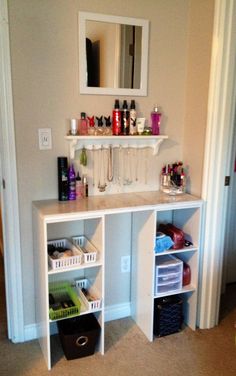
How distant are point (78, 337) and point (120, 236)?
0.72m

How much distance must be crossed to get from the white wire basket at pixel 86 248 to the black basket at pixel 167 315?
1.96 ft

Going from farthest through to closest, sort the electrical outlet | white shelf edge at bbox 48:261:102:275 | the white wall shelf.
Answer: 1. the electrical outlet
2. the white wall shelf
3. white shelf edge at bbox 48:261:102:275

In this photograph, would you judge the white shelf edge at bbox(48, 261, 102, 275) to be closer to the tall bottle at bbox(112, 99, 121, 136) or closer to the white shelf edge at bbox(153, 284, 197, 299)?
the white shelf edge at bbox(153, 284, 197, 299)

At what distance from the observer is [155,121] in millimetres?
2301

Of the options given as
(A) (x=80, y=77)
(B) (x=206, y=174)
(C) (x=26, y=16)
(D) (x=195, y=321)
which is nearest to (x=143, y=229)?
(B) (x=206, y=174)

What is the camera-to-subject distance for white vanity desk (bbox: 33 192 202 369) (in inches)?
75.5

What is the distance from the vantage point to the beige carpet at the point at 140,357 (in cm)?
196

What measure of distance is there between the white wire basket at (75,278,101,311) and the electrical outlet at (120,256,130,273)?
292 mm

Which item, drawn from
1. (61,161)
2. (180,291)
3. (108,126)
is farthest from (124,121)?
(180,291)

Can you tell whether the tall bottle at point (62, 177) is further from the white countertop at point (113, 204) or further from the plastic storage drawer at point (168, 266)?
the plastic storage drawer at point (168, 266)

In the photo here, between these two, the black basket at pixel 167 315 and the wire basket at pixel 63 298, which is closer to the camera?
the wire basket at pixel 63 298

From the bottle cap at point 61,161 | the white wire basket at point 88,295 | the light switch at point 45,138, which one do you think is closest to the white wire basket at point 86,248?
the white wire basket at point 88,295

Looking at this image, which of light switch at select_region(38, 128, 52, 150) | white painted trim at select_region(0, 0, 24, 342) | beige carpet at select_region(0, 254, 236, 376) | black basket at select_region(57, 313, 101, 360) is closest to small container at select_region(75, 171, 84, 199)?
light switch at select_region(38, 128, 52, 150)

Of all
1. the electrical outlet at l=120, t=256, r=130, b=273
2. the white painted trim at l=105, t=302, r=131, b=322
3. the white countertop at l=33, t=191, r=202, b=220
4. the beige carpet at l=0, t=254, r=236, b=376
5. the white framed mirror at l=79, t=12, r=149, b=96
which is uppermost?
the white framed mirror at l=79, t=12, r=149, b=96
